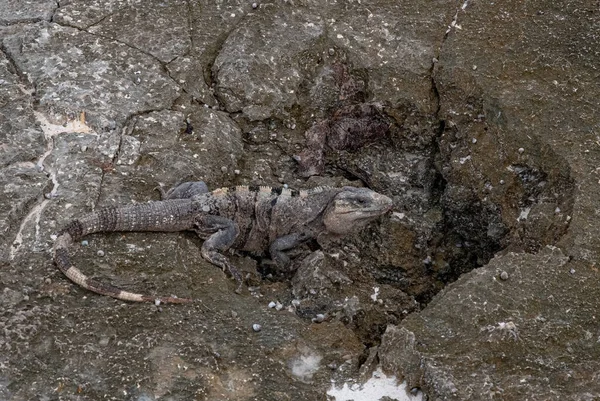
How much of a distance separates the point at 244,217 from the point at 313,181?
0.87 metres

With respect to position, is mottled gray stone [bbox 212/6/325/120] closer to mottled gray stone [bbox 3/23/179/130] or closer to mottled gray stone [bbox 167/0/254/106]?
mottled gray stone [bbox 167/0/254/106]

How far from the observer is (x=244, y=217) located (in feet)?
20.2

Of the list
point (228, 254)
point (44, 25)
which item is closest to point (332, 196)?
point (228, 254)

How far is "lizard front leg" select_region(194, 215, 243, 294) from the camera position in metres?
5.65

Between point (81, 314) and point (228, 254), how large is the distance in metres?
1.51

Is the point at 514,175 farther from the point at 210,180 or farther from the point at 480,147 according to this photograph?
the point at 210,180

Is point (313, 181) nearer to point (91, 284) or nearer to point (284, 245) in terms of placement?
point (284, 245)

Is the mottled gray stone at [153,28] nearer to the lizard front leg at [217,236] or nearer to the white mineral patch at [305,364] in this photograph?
the lizard front leg at [217,236]

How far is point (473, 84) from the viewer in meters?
6.73

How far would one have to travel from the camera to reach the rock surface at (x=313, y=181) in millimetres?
4656

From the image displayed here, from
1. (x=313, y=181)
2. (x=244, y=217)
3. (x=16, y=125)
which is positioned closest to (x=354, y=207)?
(x=313, y=181)

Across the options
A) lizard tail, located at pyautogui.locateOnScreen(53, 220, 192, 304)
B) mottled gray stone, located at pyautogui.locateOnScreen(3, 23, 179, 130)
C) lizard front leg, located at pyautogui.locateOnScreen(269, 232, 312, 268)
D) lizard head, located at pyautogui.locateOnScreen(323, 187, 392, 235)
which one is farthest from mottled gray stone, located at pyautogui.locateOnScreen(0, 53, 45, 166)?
lizard head, located at pyautogui.locateOnScreen(323, 187, 392, 235)

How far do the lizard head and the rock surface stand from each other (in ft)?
0.82

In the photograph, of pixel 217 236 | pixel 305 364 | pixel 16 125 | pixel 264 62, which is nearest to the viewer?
pixel 305 364
